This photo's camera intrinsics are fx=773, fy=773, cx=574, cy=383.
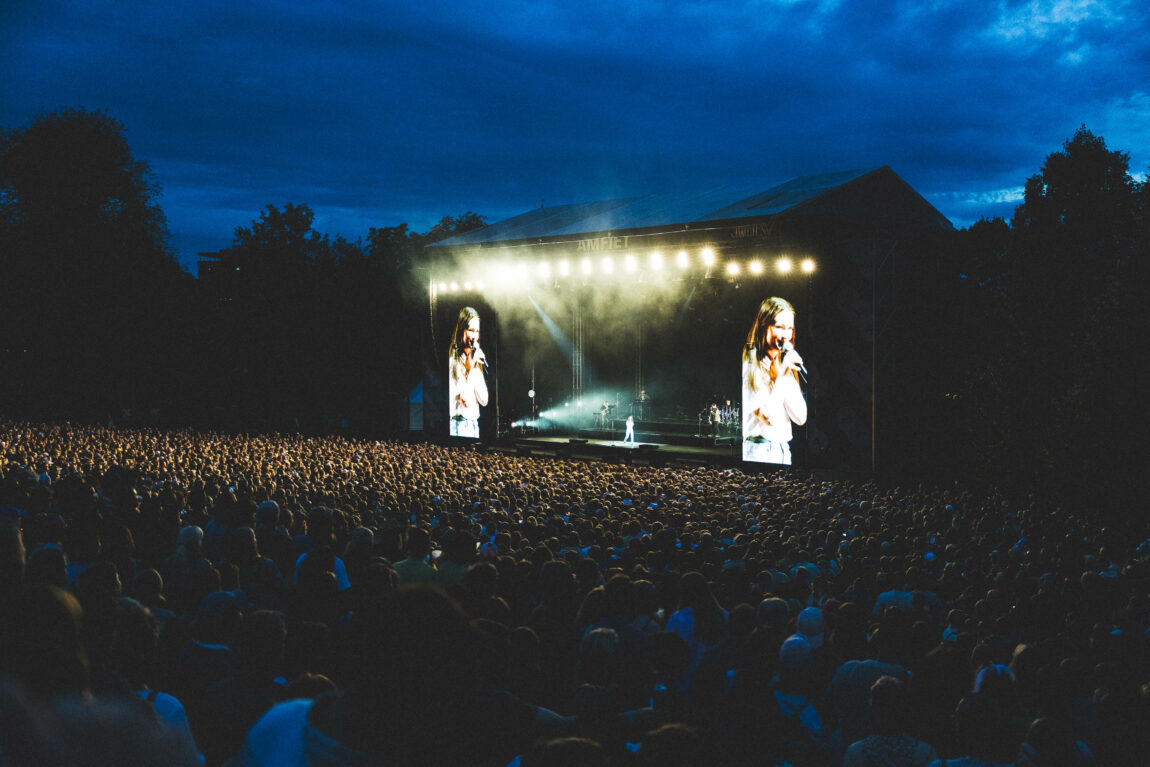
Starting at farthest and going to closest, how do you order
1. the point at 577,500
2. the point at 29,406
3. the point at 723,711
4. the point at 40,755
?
1. the point at 29,406
2. the point at 577,500
3. the point at 723,711
4. the point at 40,755

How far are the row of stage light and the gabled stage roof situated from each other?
0.89m

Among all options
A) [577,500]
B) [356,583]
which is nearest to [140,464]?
[577,500]

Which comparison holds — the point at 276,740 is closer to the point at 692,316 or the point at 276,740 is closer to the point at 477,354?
the point at 692,316

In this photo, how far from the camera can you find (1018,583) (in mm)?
5930

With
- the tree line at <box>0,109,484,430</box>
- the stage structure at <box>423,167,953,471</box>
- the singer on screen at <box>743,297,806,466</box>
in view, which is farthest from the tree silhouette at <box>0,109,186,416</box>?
the singer on screen at <box>743,297,806,466</box>

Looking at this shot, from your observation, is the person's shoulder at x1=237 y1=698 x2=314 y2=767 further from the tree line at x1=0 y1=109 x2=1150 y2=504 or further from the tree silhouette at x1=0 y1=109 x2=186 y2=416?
the tree silhouette at x1=0 y1=109 x2=186 y2=416

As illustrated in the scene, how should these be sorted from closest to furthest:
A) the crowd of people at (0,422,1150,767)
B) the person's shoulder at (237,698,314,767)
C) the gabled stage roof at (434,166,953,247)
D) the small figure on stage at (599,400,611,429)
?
the crowd of people at (0,422,1150,767) < the person's shoulder at (237,698,314,767) < the gabled stage roof at (434,166,953,247) < the small figure on stage at (599,400,611,429)

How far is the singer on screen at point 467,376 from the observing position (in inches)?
1017

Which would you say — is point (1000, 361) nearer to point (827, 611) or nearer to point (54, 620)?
point (827, 611)

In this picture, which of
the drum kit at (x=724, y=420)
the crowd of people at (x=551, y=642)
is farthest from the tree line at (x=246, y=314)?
the crowd of people at (x=551, y=642)

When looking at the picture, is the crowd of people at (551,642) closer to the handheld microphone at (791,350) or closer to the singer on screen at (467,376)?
the handheld microphone at (791,350)

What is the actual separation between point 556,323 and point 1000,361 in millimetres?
16307

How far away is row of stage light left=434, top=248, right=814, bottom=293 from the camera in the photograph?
18703 mm

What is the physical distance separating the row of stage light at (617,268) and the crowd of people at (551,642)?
10470 mm
